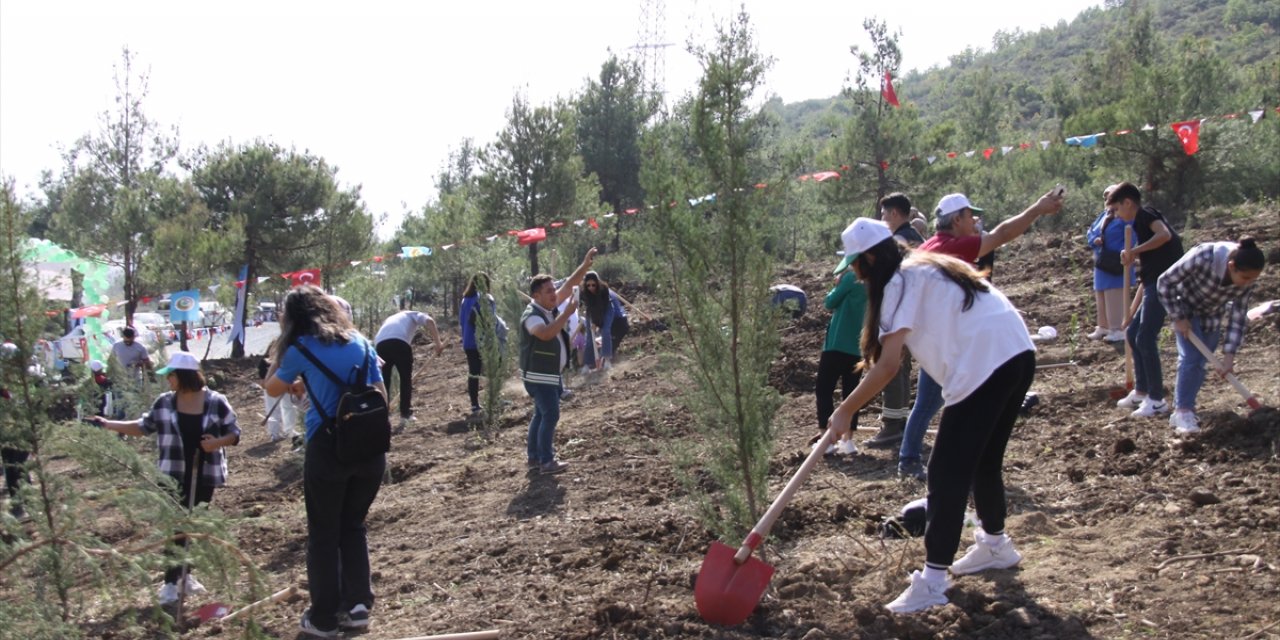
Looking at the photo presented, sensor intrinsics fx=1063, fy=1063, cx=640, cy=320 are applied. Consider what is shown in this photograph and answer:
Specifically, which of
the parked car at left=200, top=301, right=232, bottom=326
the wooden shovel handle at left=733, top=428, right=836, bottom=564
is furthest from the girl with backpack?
the parked car at left=200, top=301, right=232, bottom=326

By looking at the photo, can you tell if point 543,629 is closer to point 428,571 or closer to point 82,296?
point 428,571

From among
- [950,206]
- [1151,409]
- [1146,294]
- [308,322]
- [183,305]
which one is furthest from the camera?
[183,305]

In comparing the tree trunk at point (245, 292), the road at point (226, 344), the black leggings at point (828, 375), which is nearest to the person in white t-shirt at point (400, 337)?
the black leggings at point (828, 375)

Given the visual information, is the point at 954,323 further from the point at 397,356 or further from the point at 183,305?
the point at 183,305

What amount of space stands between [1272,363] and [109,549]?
25.8ft

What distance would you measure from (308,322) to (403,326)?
5.49 m

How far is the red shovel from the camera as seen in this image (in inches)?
161

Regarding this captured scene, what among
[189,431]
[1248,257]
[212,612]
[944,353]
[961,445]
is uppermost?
[1248,257]

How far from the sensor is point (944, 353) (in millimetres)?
3943

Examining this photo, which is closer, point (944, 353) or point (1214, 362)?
point (944, 353)

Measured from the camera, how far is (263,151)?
25.7m

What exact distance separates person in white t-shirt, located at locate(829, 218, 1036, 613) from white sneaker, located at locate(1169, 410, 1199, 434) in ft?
8.99

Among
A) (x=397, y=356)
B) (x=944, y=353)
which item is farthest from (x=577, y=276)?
(x=397, y=356)

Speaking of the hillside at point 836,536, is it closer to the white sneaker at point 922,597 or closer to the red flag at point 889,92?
the white sneaker at point 922,597
